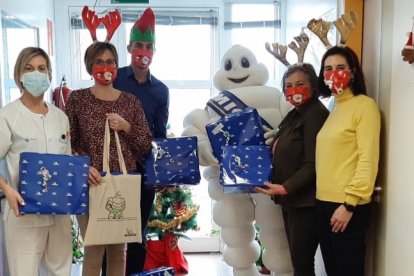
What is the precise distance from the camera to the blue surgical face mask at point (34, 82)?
173 centimetres

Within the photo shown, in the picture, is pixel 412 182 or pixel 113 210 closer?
pixel 412 182

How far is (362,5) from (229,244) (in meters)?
1.50

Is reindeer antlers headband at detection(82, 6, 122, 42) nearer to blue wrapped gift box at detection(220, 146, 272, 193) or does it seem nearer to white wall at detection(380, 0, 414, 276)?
blue wrapped gift box at detection(220, 146, 272, 193)

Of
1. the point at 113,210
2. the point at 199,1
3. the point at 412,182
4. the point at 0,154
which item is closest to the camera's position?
the point at 412,182

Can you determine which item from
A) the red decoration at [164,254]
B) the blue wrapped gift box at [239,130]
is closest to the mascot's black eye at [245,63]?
the blue wrapped gift box at [239,130]

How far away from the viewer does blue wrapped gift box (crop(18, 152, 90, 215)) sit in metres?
1.68

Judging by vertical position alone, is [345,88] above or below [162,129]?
above

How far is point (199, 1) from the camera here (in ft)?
11.6

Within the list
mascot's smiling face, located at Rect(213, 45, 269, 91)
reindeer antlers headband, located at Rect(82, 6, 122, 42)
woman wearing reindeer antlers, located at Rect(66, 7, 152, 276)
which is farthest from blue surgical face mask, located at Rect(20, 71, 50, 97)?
mascot's smiling face, located at Rect(213, 45, 269, 91)

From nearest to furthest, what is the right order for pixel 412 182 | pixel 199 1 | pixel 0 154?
pixel 412 182, pixel 0 154, pixel 199 1

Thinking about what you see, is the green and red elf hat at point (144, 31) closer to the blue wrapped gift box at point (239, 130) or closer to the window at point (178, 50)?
the blue wrapped gift box at point (239, 130)

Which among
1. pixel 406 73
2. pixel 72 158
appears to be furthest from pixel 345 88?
pixel 72 158

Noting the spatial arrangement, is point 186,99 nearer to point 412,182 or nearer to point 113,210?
point 113,210

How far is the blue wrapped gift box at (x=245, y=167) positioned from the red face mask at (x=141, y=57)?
670mm
